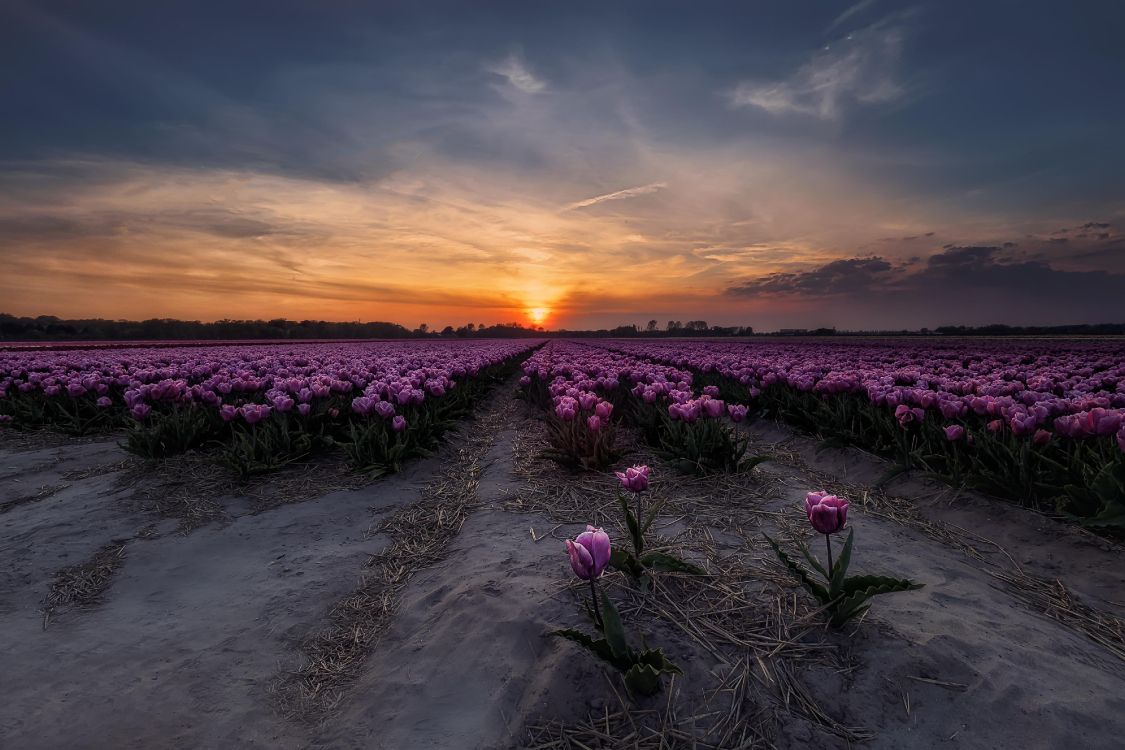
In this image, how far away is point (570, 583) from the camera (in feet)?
9.76

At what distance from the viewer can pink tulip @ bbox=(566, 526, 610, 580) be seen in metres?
2.13

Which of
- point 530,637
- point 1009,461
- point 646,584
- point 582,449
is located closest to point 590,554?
point 530,637

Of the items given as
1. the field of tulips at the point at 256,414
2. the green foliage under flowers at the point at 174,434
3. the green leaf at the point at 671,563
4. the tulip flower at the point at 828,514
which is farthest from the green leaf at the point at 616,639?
the green foliage under flowers at the point at 174,434

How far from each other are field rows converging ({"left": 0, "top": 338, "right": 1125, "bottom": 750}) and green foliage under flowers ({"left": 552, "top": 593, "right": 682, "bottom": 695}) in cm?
2

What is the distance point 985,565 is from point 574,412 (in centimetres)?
374

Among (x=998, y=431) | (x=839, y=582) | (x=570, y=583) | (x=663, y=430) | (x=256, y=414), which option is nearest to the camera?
(x=839, y=582)

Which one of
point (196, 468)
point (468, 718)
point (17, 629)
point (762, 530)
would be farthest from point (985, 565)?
point (196, 468)

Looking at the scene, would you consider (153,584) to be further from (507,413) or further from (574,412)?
(507,413)

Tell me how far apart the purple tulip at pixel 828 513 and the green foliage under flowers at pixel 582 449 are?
3.20m

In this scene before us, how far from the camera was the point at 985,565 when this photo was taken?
3.64 metres

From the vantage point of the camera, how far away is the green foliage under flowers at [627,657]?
2086mm

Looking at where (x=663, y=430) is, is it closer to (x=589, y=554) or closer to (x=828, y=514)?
(x=828, y=514)

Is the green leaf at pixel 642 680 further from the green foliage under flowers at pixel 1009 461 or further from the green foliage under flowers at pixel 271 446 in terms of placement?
the green foliage under flowers at pixel 271 446

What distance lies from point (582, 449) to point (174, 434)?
16.1 ft
